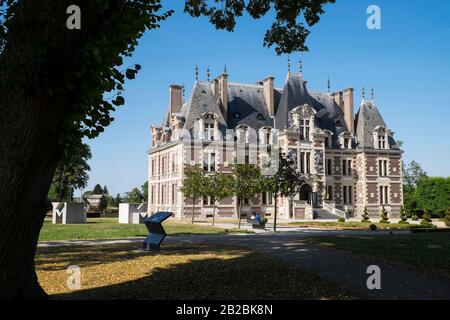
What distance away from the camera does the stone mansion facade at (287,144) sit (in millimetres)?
44688

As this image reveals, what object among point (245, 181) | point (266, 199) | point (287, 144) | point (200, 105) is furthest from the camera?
point (287, 144)

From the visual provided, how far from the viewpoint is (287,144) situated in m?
47.2

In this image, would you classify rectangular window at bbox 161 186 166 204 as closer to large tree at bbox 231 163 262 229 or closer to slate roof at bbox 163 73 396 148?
slate roof at bbox 163 73 396 148

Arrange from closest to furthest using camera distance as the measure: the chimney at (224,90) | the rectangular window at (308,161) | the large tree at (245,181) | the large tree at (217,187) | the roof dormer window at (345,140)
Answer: the large tree at (245,181) < the large tree at (217,187) < the chimney at (224,90) < the rectangular window at (308,161) < the roof dormer window at (345,140)

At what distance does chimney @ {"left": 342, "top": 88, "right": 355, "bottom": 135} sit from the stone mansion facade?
134mm

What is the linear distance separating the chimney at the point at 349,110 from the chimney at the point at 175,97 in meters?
22.2

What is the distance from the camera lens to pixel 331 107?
5503cm

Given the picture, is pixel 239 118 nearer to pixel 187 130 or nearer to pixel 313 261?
pixel 187 130

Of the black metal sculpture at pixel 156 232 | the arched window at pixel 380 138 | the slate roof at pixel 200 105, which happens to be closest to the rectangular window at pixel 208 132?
the slate roof at pixel 200 105

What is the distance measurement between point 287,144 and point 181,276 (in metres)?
38.6

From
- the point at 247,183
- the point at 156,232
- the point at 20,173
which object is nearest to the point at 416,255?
the point at 156,232

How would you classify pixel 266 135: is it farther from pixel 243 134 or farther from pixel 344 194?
pixel 344 194

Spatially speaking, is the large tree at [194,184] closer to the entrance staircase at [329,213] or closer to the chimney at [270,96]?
the entrance staircase at [329,213]

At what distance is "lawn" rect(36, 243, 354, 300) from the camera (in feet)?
26.9
